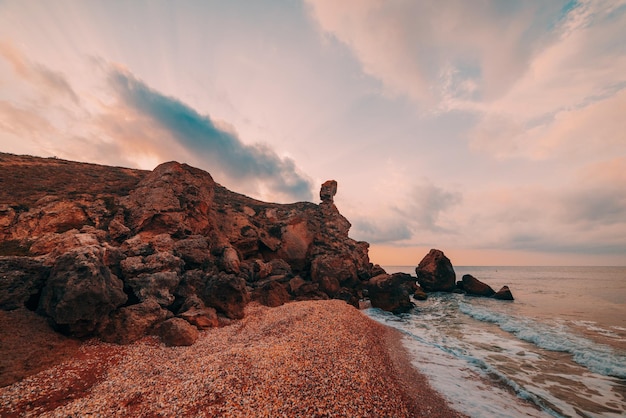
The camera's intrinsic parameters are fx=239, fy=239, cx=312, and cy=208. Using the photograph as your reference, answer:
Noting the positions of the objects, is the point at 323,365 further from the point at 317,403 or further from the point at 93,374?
the point at 93,374

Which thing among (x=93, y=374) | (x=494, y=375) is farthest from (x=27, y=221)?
(x=494, y=375)

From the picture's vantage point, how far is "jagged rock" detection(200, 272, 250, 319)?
18141 mm

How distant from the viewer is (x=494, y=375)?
44.0ft

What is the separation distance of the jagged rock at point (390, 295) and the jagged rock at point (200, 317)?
2247 centimetres

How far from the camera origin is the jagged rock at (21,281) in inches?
428

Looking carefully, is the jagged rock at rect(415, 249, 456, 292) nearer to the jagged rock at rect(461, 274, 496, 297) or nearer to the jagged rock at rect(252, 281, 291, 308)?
the jagged rock at rect(461, 274, 496, 297)

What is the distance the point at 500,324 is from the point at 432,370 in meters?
17.3

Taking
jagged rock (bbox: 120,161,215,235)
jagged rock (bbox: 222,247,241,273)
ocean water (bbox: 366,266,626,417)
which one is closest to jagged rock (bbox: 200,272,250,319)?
jagged rock (bbox: 222,247,241,273)

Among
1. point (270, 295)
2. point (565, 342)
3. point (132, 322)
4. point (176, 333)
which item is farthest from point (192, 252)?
point (565, 342)

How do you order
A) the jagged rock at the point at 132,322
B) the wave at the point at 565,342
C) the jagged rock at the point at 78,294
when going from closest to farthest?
the jagged rock at the point at 78,294 → the jagged rock at the point at 132,322 → the wave at the point at 565,342

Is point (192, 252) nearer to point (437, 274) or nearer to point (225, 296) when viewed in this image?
point (225, 296)

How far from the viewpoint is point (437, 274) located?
51188 mm

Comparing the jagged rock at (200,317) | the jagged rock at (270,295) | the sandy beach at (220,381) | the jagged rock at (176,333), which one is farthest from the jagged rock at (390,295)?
the jagged rock at (176,333)

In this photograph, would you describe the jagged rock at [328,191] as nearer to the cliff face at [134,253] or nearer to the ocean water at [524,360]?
the cliff face at [134,253]
